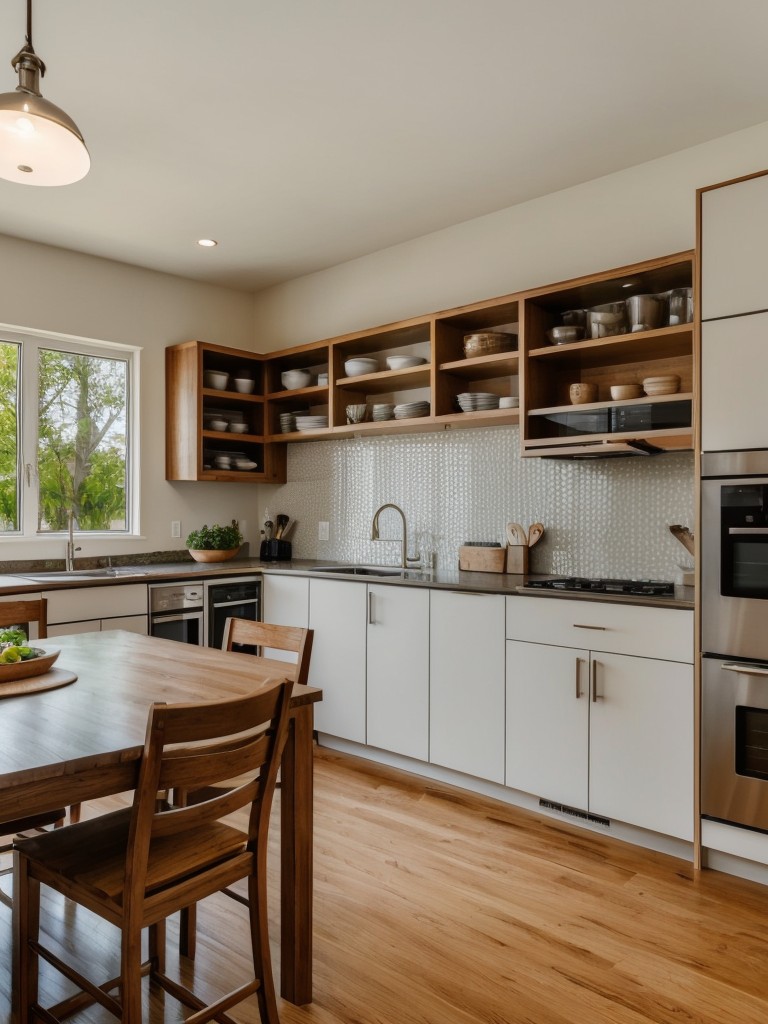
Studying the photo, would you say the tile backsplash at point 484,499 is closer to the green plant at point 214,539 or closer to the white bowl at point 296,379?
the white bowl at point 296,379

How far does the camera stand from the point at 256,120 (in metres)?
2.90

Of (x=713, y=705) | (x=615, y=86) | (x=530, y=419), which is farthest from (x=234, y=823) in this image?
(x=615, y=86)

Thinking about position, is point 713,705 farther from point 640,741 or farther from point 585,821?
point 585,821

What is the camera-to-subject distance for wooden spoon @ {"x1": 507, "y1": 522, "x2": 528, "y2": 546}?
12.0ft

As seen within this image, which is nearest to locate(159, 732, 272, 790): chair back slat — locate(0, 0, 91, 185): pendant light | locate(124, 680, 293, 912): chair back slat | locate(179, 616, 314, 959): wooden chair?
locate(124, 680, 293, 912): chair back slat

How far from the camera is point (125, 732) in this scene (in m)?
1.50

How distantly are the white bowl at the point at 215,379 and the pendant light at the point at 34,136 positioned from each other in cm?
268

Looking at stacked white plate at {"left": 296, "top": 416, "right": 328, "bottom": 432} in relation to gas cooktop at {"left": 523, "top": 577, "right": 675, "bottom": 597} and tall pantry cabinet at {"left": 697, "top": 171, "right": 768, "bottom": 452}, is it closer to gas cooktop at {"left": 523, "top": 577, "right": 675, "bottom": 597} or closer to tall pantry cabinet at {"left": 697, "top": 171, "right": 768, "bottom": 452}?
gas cooktop at {"left": 523, "top": 577, "right": 675, "bottom": 597}

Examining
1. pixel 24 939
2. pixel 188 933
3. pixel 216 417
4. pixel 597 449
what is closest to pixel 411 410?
pixel 597 449

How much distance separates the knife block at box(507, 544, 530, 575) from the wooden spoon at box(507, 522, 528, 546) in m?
0.03

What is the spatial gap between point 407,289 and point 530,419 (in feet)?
4.48

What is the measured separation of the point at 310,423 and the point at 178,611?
137cm

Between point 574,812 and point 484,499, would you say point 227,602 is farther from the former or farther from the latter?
point 574,812

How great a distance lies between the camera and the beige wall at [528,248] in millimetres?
3148
